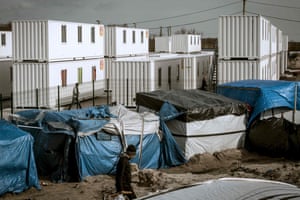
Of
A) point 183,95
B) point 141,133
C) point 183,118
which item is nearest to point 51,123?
point 141,133

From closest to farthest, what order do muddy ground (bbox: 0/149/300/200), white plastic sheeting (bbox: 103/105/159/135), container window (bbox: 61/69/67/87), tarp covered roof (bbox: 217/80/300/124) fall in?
muddy ground (bbox: 0/149/300/200) < white plastic sheeting (bbox: 103/105/159/135) < tarp covered roof (bbox: 217/80/300/124) < container window (bbox: 61/69/67/87)

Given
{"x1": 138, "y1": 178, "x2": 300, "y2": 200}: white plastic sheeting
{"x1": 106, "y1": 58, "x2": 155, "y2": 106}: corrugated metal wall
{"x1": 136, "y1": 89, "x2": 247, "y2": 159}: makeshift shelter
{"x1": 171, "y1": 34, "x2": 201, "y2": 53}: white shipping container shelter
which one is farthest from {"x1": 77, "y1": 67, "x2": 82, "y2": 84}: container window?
{"x1": 138, "y1": 178, "x2": 300, "y2": 200}: white plastic sheeting

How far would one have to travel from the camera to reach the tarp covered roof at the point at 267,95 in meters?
16.5

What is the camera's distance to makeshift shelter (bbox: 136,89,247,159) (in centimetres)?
1491

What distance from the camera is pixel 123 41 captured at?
32688 mm

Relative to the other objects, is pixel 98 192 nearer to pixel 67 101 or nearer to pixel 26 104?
Result: pixel 26 104

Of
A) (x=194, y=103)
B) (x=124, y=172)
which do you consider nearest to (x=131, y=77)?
(x=194, y=103)

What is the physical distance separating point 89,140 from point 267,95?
6.62 m

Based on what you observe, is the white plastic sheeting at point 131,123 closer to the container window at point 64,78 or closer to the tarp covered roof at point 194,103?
the tarp covered roof at point 194,103

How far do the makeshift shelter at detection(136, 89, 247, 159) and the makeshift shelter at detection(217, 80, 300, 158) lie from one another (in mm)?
582

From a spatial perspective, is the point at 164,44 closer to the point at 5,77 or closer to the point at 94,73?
the point at 94,73

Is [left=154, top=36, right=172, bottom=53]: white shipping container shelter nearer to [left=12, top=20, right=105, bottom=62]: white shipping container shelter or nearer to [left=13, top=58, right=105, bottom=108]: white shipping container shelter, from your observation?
[left=12, top=20, right=105, bottom=62]: white shipping container shelter

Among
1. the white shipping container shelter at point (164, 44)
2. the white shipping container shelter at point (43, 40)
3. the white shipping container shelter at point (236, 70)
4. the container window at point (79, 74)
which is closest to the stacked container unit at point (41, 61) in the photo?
the white shipping container shelter at point (43, 40)

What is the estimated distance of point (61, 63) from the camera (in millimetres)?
24594
